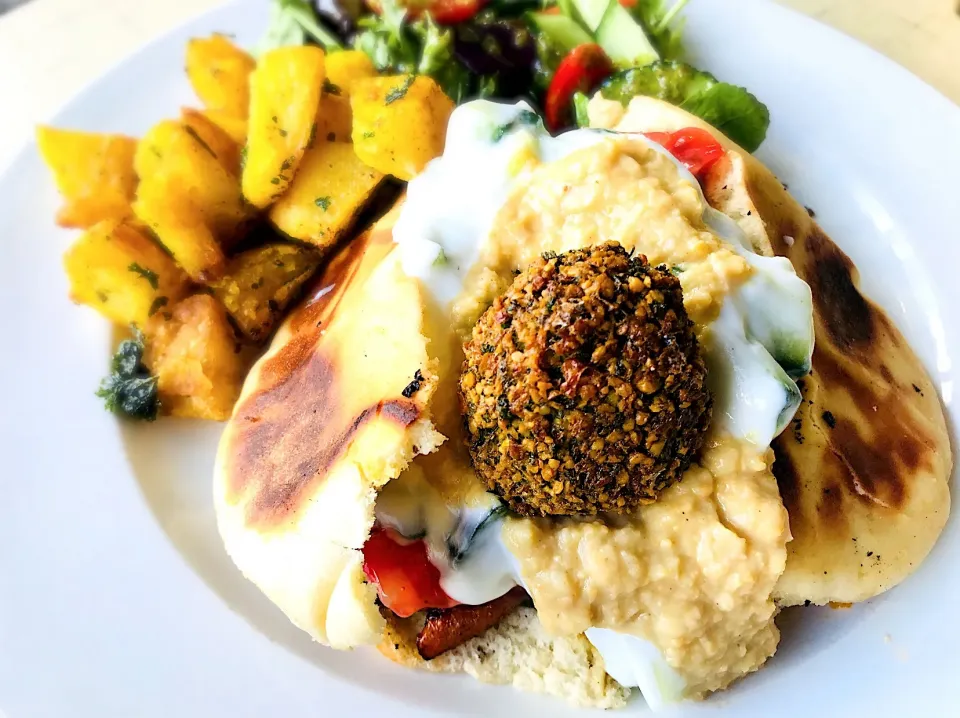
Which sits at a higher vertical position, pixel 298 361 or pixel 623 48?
pixel 623 48

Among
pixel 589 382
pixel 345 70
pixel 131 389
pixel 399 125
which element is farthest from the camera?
pixel 345 70

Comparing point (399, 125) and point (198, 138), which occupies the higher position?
point (399, 125)

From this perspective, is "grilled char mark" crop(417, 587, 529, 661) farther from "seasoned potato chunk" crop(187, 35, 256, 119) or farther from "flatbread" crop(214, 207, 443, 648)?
"seasoned potato chunk" crop(187, 35, 256, 119)

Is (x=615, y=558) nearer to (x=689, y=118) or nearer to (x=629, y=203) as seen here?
(x=629, y=203)

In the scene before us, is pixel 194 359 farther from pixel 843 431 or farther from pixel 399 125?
pixel 843 431

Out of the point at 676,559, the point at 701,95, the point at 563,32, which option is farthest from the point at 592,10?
the point at 676,559

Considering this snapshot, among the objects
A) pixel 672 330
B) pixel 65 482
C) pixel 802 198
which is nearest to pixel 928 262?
pixel 802 198
